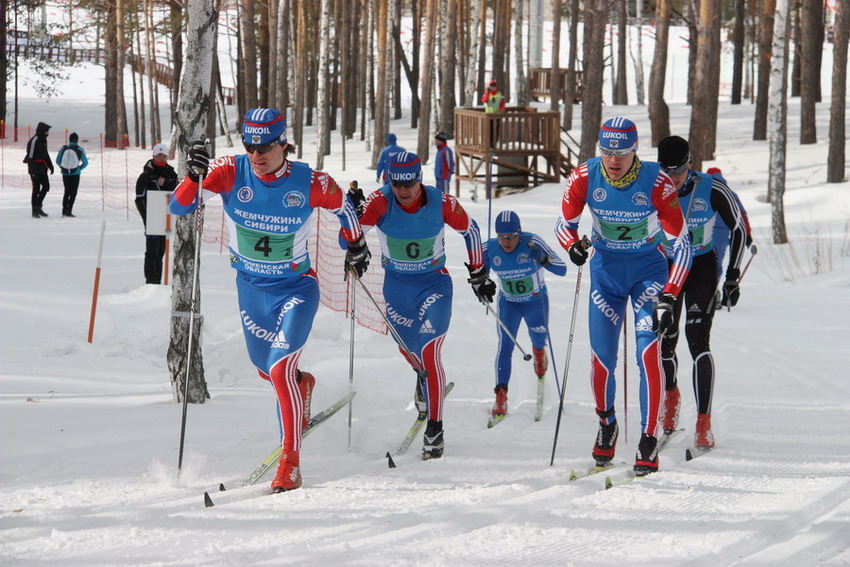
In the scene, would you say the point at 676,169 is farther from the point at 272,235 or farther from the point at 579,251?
the point at 272,235

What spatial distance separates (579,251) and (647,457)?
4.44ft

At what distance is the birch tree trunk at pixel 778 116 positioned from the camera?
16.9 meters

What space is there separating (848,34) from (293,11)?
2964 cm

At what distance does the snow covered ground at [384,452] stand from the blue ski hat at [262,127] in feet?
6.57

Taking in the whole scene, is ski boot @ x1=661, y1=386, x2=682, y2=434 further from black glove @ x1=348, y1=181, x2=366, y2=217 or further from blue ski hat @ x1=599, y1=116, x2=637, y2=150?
black glove @ x1=348, y1=181, x2=366, y2=217

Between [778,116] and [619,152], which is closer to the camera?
[619,152]

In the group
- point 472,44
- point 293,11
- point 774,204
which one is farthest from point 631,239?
point 293,11

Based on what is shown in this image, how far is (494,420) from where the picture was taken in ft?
25.7

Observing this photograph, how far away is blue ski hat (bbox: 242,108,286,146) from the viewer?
19.2 ft

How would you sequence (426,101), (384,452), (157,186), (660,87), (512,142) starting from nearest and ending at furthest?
(384,452) → (157,186) → (512,142) → (660,87) → (426,101)

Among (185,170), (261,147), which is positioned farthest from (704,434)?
(185,170)

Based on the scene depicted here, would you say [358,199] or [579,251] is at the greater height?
[358,199]

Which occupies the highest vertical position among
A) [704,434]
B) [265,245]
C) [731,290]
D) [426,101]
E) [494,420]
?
[426,101]

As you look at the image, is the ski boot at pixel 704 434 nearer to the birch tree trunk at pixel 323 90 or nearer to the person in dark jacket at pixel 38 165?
the person in dark jacket at pixel 38 165
